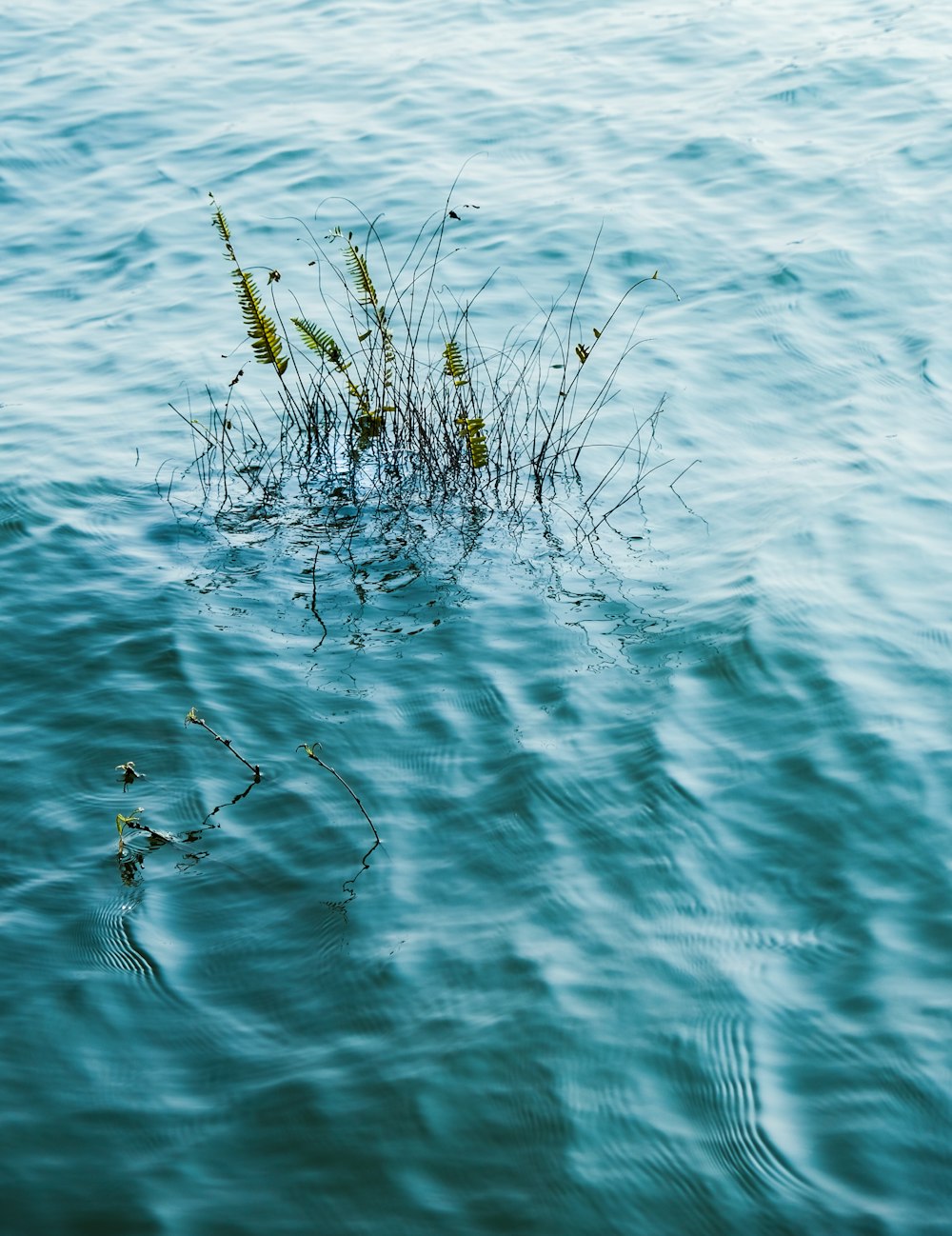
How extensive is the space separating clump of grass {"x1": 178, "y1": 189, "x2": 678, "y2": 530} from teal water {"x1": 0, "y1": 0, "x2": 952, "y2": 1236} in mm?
234

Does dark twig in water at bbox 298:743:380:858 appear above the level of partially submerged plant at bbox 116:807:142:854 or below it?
below

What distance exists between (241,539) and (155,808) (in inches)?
82.4

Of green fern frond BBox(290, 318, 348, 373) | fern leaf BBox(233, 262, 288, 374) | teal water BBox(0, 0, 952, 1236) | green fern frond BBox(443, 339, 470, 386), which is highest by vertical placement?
fern leaf BBox(233, 262, 288, 374)

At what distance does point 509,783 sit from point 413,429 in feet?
9.00

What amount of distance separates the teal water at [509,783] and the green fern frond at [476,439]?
1.86 ft

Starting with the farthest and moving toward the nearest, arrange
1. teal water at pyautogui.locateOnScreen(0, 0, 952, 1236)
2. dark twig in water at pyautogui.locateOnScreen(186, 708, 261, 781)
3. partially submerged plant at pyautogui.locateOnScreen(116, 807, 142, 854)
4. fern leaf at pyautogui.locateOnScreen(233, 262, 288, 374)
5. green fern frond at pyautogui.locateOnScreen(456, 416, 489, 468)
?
green fern frond at pyautogui.locateOnScreen(456, 416, 489, 468), fern leaf at pyautogui.locateOnScreen(233, 262, 288, 374), dark twig in water at pyautogui.locateOnScreen(186, 708, 261, 781), partially submerged plant at pyautogui.locateOnScreen(116, 807, 142, 854), teal water at pyautogui.locateOnScreen(0, 0, 952, 1236)

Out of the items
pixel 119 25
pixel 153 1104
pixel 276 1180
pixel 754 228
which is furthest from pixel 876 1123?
pixel 119 25

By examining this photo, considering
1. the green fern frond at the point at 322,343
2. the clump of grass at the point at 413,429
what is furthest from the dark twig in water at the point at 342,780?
the green fern frond at the point at 322,343

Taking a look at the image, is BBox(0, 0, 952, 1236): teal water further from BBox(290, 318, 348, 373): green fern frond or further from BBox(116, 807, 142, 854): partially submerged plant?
BBox(290, 318, 348, 373): green fern frond

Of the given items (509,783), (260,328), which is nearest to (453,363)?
(260,328)

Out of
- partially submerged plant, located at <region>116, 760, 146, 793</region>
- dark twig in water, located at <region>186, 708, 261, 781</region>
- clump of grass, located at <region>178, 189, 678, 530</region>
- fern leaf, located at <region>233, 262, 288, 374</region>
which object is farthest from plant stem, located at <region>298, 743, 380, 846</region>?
fern leaf, located at <region>233, 262, 288, 374</region>

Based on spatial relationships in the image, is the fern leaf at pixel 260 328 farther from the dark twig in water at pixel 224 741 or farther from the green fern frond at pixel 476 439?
the dark twig in water at pixel 224 741

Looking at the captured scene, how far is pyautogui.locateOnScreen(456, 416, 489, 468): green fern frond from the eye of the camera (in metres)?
6.38

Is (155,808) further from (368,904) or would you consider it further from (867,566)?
(867,566)
